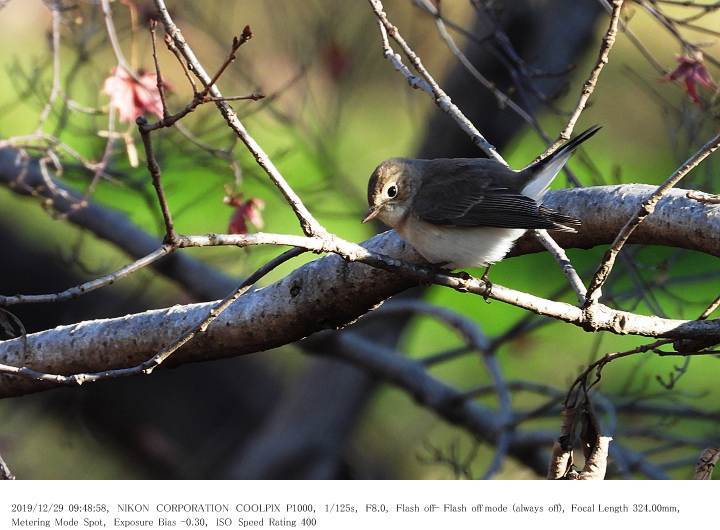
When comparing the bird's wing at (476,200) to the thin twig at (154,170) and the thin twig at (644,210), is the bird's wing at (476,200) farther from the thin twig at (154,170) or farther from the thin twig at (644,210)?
the thin twig at (154,170)

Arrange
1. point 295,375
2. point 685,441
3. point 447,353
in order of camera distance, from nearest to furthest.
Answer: point 685,441
point 447,353
point 295,375

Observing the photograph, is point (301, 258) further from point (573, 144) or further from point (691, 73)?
point (573, 144)

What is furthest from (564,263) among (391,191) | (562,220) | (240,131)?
(240,131)

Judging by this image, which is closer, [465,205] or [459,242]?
[459,242]

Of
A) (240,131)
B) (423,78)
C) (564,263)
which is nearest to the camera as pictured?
(240,131)

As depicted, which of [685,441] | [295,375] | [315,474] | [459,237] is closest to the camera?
[459,237]

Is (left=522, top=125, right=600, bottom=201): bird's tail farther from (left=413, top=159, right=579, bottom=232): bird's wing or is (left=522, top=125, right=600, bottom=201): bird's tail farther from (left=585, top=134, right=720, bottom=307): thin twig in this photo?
(left=585, top=134, right=720, bottom=307): thin twig

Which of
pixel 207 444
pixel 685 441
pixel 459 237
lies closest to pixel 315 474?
pixel 207 444
